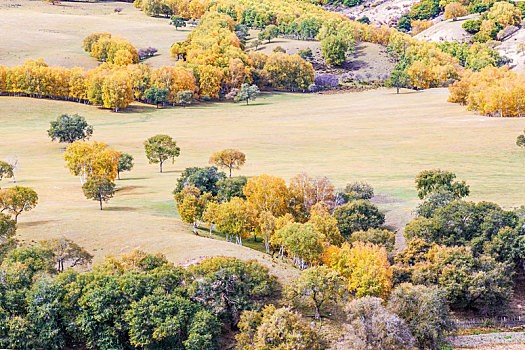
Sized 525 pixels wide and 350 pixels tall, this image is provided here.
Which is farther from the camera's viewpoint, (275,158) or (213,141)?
(213,141)

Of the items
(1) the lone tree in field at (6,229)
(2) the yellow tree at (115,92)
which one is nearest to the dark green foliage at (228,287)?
(1) the lone tree in field at (6,229)

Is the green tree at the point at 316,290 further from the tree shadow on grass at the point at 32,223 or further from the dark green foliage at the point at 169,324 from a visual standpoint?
the tree shadow on grass at the point at 32,223

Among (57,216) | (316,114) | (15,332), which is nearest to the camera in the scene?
(15,332)

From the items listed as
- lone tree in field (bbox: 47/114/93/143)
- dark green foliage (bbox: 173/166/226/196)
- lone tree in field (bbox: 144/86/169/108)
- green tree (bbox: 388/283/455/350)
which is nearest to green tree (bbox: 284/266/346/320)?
green tree (bbox: 388/283/455/350)

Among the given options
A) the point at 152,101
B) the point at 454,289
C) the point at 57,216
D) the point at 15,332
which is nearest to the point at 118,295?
the point at 15,332

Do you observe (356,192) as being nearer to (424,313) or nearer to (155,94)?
(424,313)

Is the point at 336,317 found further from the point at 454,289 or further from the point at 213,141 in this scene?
the point at 213,141

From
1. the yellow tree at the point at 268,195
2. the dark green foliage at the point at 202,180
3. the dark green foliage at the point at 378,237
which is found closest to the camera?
the dark green foliage at the point at 378,237

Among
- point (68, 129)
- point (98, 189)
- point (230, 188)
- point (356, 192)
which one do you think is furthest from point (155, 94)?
point (356, 192)
